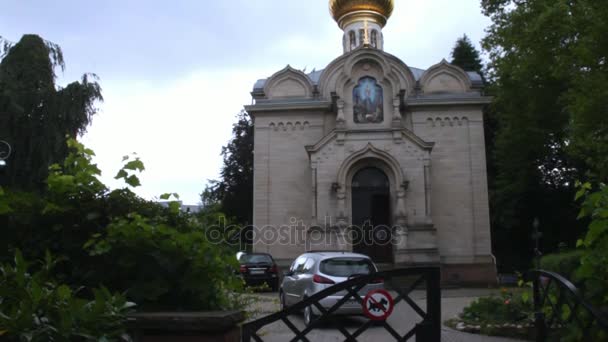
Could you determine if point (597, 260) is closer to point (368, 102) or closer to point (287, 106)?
point (368, 102)

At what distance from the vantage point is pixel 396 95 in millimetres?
24672

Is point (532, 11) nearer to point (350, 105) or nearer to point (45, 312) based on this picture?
point (350, 105)

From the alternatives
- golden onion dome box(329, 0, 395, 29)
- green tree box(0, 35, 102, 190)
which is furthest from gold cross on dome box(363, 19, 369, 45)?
green tree box(0, 35, 102, 190)

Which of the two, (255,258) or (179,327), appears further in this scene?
(255,258)

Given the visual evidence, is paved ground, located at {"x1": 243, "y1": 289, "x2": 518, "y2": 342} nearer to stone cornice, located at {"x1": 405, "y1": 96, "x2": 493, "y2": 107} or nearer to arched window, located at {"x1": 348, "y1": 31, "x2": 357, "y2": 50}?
stone cornice, located at {"x1": 405, "y1": 96, "x2": 493, "y2": 107}

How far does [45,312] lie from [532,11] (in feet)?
67.1

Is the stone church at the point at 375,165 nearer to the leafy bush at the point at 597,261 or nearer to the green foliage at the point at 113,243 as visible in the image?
the leafy bush at the point at 597,261

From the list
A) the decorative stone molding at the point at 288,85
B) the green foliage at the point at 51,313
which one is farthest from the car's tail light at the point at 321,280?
the decorative stone molding at the point at 288,85

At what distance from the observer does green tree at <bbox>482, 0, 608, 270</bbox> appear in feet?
56.3

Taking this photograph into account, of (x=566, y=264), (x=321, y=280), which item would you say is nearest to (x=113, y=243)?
(x=321, y=280)

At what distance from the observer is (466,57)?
45.8 meters

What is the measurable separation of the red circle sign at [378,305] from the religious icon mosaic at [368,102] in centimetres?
2195

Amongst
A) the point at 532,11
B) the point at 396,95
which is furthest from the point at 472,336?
the point at 396,95
